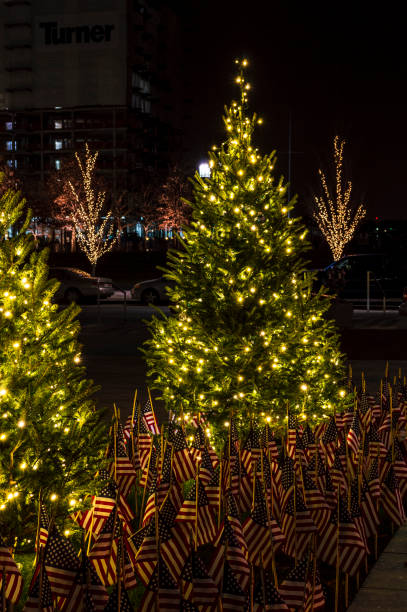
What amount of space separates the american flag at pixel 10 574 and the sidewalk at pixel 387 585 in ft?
5.82

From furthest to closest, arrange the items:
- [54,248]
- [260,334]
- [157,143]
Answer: [157,143] < [54,248] < [260,334]

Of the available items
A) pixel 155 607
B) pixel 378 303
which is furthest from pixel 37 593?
pixel 378 303

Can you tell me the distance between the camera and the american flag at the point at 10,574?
3807 millimetres

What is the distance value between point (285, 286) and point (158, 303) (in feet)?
84.4

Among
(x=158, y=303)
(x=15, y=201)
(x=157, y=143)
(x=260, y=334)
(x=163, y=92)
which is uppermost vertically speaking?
(x=163, y=92)

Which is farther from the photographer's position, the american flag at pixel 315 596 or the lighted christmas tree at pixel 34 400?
the lighted christmas tree at pixel 34 400

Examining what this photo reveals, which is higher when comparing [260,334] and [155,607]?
[260,334]

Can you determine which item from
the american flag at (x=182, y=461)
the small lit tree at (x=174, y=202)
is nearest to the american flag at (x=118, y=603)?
the american flag at (x=182, y=461)

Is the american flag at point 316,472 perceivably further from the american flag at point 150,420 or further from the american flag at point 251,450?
the american flag at point 150,420

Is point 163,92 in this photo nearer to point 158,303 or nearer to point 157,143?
point 157,143

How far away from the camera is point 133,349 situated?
17.4 meters

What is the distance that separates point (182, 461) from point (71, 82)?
91.2 meters

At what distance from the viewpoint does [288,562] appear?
5.30 meters

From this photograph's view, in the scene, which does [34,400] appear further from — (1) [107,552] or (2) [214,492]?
(2) [214,492]
